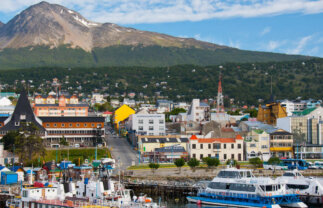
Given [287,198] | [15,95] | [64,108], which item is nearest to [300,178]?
[287,198]

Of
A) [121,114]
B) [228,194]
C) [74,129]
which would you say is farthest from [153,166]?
[121,114]

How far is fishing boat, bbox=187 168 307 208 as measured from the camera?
203ft

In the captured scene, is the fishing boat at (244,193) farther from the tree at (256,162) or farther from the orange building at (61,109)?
the orange building at (61,109)

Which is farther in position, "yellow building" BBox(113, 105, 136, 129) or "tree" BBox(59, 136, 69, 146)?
"yellow building" BBox(113, 105, 136, 129)

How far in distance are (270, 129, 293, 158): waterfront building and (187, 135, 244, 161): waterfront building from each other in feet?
25.2

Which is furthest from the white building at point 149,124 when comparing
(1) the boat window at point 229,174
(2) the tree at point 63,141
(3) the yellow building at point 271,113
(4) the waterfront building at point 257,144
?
(1) the boat window at point 229,174

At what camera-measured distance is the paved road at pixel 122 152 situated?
93.8 m

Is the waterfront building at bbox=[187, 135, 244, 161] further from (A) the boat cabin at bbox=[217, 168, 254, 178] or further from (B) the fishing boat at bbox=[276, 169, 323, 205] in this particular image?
(A) the boat cabin at bbox=[217, 168, 254, 178]

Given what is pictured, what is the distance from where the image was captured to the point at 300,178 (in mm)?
72188

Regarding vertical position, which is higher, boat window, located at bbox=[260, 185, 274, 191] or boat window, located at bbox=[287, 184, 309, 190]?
boat window, located at bbox=[260, 185, 274, 191]

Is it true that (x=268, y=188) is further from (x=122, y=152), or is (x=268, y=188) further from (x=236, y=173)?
(x=122, y=152)

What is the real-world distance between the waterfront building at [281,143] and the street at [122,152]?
26.6m

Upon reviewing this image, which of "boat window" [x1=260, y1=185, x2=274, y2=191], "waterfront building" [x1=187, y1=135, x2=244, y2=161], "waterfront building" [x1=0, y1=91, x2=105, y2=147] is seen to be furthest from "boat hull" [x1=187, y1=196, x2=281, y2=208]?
"waterfront building" [x1=0, y1=91, x2=105, y2=147]

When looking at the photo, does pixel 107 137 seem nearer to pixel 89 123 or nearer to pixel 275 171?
pixel 89 123
